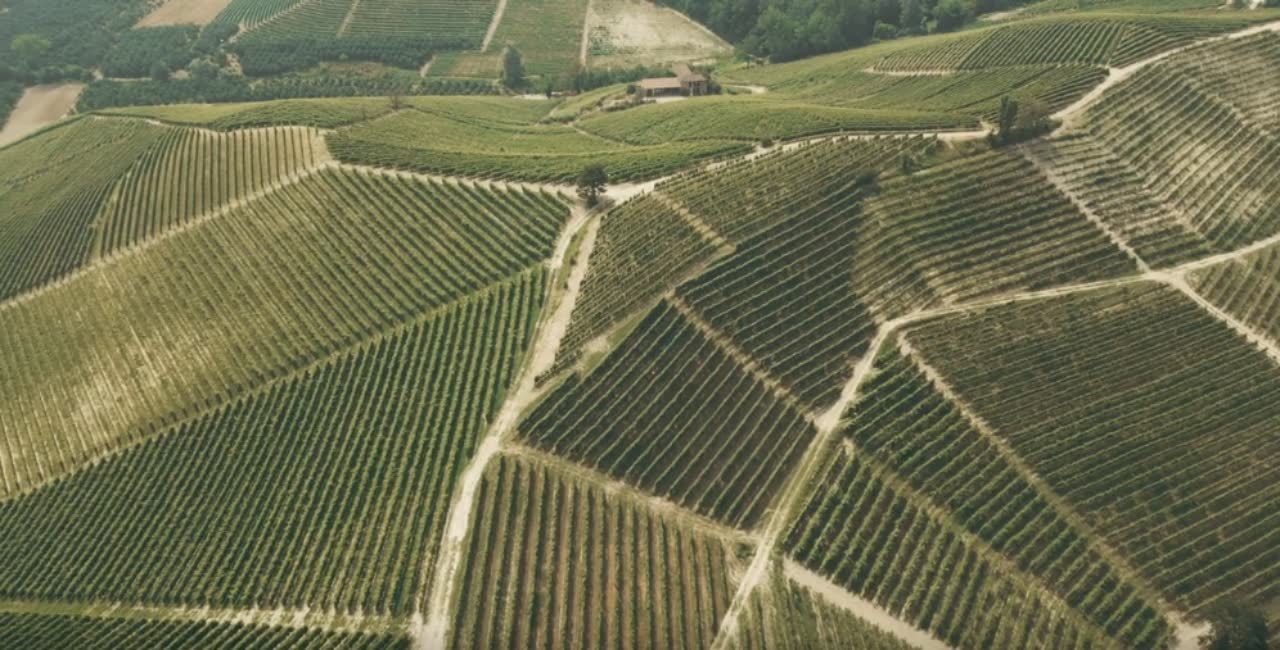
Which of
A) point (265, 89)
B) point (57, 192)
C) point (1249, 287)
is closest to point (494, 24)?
point (265, 89)

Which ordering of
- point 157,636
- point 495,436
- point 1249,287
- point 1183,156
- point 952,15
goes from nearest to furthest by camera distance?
point 157,636, point 495,436, point 1249,287, point 1183,156, point 952,15

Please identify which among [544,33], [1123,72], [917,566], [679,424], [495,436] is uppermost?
[1123,72]

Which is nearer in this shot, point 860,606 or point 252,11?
point 860,606

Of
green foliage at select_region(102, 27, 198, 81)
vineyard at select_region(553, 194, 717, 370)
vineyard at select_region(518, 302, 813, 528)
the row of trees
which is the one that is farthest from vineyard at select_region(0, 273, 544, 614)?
green foliage at select_region(102, 27, 198, 81)

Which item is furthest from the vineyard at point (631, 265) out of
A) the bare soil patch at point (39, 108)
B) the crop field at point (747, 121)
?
the bare soil patch at point (39, 108)

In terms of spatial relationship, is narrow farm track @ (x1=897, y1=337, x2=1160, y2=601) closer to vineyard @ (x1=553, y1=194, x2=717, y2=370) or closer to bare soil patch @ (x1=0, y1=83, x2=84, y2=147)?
vineyard @ (x1=553, y1=194, x2=717, y2=370)

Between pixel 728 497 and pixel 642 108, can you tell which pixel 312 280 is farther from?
pixel 642 108

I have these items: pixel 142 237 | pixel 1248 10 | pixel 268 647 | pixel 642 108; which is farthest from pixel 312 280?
pixel 1248 10

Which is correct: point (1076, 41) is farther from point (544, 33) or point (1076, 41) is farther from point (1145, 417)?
point (544, 33)
